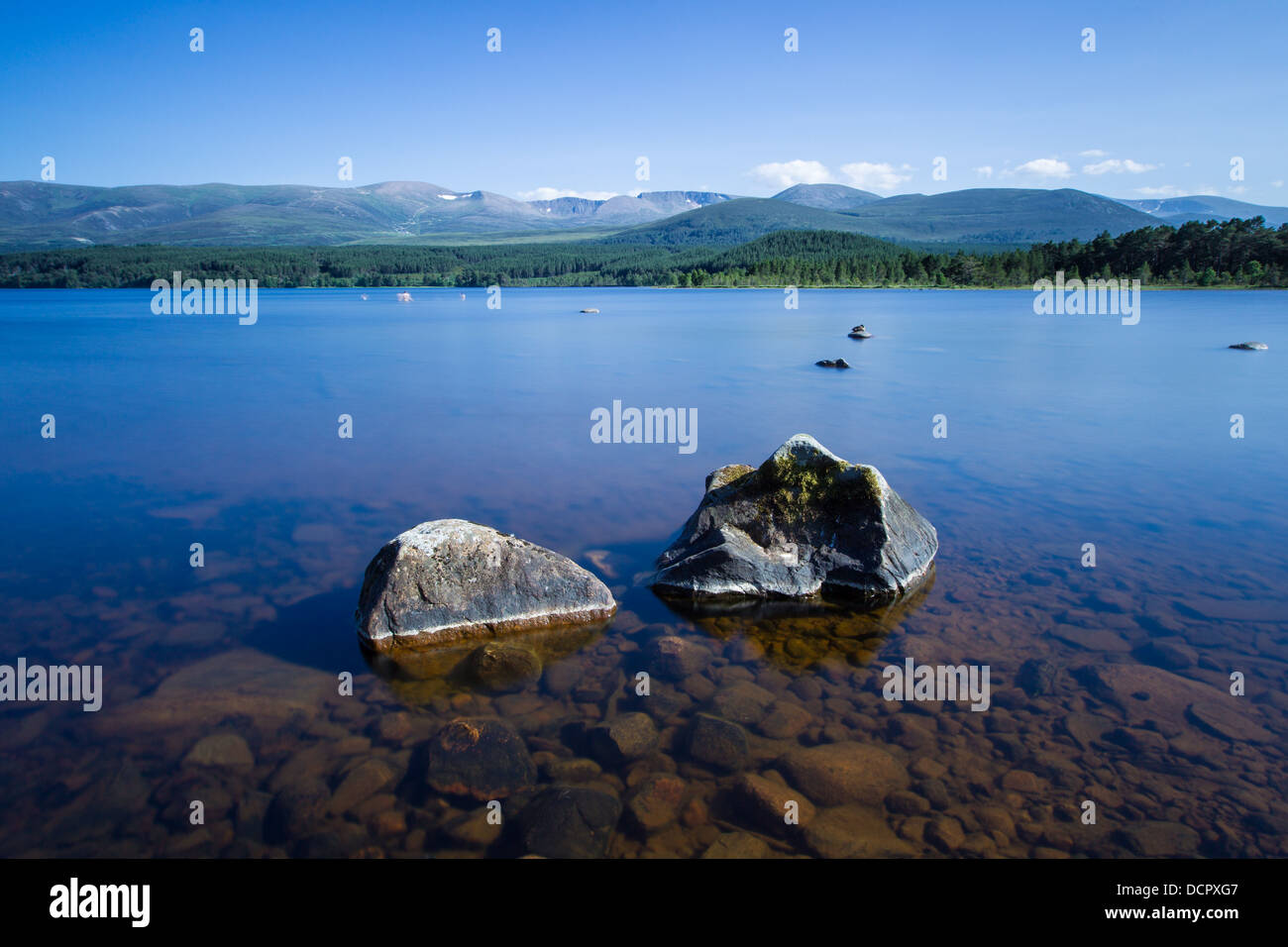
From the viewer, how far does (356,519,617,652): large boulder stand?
26.5 feet

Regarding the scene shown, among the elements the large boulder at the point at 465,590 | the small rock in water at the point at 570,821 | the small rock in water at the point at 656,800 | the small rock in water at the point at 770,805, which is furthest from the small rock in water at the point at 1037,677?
the large boulder at the point at 465,590

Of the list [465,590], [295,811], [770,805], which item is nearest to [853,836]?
[770,805]

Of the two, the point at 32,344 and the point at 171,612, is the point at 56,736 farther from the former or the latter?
the point at 32,344

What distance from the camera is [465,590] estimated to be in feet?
27.6

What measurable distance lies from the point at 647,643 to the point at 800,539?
2826 millimetres

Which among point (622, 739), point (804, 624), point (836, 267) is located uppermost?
point (836, 267)

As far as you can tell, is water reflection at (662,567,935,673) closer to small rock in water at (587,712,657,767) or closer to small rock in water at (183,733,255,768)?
small rock in water at (587,712,657,767)

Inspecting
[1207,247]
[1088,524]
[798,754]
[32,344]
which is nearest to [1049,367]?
[1088,524]

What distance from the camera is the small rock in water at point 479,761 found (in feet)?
19.2

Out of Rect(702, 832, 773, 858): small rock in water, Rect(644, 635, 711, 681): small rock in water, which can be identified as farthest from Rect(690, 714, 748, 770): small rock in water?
Rect(644, 635, 711, 681): small rock in water

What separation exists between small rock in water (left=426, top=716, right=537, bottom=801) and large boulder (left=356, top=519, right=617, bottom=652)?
185 centimetres

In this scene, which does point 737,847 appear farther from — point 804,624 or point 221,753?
point 221,753

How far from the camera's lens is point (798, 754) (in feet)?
20.5
